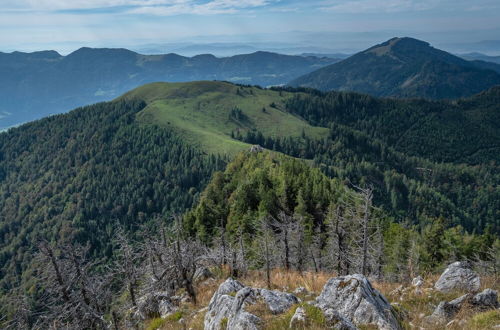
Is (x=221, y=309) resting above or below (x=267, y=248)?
above

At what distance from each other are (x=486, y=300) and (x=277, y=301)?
32.2 ft

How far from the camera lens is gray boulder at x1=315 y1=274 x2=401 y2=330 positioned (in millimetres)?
13656

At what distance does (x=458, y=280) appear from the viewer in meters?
18.2

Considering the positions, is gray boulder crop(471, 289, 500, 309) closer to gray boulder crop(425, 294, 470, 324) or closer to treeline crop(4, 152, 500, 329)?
gray boulder crop(425, 294, 470, 324)

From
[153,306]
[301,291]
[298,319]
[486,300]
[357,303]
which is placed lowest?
[153,306]

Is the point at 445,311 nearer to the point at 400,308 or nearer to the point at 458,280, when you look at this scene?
the point at 400,308

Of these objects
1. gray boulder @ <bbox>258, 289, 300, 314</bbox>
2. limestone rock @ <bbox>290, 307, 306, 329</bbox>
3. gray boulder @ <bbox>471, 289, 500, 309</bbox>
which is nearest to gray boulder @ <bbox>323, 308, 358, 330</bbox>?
limestone rock @ <bbox>290, 307, 306, 329</bbox>

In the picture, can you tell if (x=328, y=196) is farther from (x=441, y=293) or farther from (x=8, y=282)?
(x=8, y=282)

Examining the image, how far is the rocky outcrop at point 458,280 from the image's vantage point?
17.8m

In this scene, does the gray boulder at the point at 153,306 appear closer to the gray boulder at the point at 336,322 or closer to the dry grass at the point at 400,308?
the dry grass at the point at 400,308

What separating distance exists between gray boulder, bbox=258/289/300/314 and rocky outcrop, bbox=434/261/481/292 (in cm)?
921

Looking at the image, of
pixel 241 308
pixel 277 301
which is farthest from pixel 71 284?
pixel 277 301

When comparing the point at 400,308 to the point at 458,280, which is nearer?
the point at 400,308

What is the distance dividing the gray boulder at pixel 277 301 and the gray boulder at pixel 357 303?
4.71 feet
